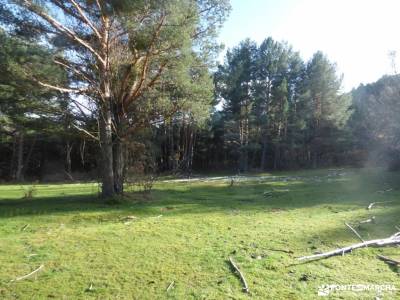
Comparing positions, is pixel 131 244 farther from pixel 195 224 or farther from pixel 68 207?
pixel 68 207

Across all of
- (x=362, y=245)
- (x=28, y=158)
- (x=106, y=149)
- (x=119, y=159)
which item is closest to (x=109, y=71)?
(x=106, y=149)

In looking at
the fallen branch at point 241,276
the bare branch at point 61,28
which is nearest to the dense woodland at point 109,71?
the bare branch at point 61,28

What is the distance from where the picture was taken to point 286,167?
137 feet

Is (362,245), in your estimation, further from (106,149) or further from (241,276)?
(106,149)

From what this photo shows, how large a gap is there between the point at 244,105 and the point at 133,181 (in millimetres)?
28401

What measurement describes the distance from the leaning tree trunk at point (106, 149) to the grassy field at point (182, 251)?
1291mm

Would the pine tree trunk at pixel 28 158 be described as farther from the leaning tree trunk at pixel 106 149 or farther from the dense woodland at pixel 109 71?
the leaning tree trunk at pixel 106 149

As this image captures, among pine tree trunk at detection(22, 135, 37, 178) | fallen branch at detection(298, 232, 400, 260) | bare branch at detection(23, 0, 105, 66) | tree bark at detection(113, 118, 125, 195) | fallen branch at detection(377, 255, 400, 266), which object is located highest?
bare branch at detection(23, 0, 105, 66)

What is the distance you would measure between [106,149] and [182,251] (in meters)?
6.79

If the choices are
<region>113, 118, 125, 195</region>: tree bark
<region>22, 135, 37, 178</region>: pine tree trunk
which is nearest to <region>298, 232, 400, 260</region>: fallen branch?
<region>113, 118, 125, 195</region>: tree bark

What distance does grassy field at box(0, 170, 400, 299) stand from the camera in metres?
4.51

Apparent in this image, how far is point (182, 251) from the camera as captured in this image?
6141mm

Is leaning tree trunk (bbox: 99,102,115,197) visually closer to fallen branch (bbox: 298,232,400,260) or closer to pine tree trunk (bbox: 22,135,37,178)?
fallen branch (bbox: 298,232,400,260)

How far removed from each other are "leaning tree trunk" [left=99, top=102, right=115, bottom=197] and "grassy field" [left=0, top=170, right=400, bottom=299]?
1.29 m
